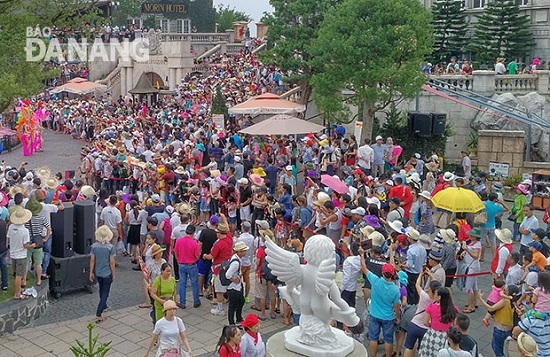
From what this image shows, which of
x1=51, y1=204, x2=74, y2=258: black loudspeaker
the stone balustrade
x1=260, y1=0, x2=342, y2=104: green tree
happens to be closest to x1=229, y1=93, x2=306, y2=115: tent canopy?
x1=260, y1=0, x2=342, y2=104: green tree

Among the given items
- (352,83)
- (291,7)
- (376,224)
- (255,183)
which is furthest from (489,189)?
(291,7)

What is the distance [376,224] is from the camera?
12328mm

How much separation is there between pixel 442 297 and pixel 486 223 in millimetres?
6115

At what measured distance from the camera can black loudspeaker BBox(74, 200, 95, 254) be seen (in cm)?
1323

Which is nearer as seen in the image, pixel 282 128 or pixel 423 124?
pixel 282 128

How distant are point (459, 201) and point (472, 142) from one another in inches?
512

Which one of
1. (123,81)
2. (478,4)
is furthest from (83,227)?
(123,81)

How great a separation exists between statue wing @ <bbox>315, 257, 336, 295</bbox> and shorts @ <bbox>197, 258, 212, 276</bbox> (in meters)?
5.59

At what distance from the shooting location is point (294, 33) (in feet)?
86.6

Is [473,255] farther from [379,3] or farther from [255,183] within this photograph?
[379,3]

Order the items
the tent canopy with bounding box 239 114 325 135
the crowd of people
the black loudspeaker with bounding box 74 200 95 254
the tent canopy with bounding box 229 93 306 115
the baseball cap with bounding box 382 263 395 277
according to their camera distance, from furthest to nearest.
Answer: the tent canopy with bounding box 229 93 306 115, the tent canopy with bounding box 239 114 325 135, the black loudspeaker with bounding box 74 200 95 254, the baseball cap with bounding box 382 263 395 277, the crowd of people

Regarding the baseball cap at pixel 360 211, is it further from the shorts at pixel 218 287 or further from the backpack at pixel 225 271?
the shorts at pixel 218 287

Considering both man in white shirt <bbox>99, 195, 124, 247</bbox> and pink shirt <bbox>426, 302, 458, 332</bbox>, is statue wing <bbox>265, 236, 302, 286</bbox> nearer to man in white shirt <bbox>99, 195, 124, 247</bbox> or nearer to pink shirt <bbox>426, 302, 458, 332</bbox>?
pink shirt <bbox>426, 302, 458, 332</bbox>

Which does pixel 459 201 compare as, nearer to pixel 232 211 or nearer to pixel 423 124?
pixel 232 211
